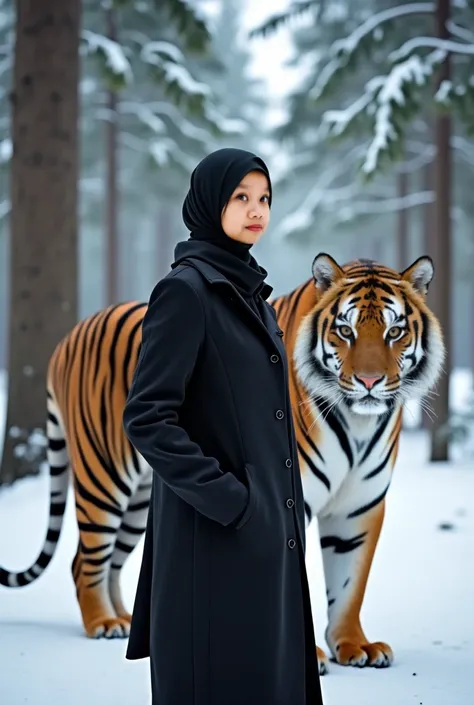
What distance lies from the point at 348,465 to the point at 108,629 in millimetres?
1314

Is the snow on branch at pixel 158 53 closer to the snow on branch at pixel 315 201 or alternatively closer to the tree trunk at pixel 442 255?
the tree trunk at pixel 442 255

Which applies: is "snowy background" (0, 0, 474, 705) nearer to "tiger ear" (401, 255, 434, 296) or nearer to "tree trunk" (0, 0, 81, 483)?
"tree trunk" (0, 0, 81, 483)

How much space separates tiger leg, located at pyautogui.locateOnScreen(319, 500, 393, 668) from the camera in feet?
11.7

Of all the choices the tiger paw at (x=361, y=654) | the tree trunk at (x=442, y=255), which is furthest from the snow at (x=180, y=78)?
the tiger paw at (x=361, y=654)

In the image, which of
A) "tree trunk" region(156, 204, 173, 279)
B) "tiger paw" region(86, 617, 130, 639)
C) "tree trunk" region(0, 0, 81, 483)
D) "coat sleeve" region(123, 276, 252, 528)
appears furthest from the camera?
"tree trunk" region(156, 204, 173, 279)

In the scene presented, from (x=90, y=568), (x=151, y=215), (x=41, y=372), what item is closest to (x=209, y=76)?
(x=151, y=215)

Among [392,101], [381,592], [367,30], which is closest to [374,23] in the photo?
[367,30]

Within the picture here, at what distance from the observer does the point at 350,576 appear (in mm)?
3570

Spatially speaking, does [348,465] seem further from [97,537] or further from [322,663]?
[97,537]

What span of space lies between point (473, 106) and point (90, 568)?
645 centimetres

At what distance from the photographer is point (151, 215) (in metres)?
23.2

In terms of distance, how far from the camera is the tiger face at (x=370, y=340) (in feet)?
10.2

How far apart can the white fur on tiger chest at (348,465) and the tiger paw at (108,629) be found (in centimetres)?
106

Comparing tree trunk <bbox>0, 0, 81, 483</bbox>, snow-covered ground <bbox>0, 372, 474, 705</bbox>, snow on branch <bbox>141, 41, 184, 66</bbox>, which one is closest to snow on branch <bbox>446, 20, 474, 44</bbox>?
snow on branch <bbox>141, 41, 184, 66</bbox>
